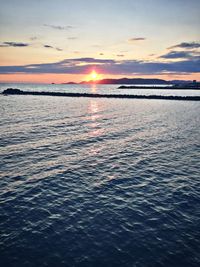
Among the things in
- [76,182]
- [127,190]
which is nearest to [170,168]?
[127,190]

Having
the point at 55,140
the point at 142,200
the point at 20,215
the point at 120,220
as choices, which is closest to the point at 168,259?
the point at 120,220

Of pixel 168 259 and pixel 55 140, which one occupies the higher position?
pixel 55 140

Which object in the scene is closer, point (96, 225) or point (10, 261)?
→ point (10, 261)

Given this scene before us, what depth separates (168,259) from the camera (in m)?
12.3

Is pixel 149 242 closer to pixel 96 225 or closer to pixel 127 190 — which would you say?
pixel 96 225

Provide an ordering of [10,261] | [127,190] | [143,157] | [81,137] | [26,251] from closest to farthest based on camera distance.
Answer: [10,261] → [26,251] → [127,190] → [143,157] → [81,137]

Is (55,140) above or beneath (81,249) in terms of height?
above

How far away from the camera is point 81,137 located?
40.1 m

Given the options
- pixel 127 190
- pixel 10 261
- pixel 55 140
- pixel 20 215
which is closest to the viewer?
pixel 10 261

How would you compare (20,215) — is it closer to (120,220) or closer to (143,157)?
(120,220)

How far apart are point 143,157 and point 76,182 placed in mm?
11227

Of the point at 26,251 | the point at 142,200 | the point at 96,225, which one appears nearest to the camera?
the point at 26,251

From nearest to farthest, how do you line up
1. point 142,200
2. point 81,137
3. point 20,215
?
1. point 20,215
2. point 142,200
3. point 81,137

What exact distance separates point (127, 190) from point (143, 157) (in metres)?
9.95
